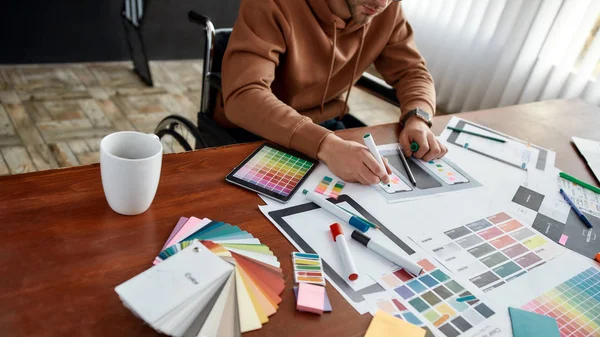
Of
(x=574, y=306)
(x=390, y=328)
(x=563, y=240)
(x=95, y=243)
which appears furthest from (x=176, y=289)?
(x=563, y=240)

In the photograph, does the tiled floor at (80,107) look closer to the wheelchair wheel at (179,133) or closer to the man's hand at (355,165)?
the wheelchair wheel at (179,133)

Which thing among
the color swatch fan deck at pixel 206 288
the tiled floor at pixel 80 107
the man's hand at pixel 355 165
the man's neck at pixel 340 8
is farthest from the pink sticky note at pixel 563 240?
the tiled floor at pixel 80 107

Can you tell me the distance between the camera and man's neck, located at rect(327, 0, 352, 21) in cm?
122

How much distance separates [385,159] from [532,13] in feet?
6.61

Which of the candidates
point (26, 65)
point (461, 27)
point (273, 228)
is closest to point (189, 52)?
point (26, 65)

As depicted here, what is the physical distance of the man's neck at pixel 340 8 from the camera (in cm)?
122

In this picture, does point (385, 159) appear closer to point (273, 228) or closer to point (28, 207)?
point (273, 228)

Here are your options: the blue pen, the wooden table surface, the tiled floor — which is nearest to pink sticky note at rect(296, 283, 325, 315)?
the wooden table surface

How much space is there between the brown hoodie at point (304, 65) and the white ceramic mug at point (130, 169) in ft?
1.11

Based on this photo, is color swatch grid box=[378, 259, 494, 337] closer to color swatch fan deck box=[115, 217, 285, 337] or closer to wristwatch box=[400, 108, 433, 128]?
color swatch fan deck box=[115, 217, 285, 337]

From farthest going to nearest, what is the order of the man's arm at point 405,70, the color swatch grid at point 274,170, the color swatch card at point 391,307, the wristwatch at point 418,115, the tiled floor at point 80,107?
the tiled floor at point 80,107 → the man's arm at point 405,70 → the wristwatch at point 418,115 → the color swatch grid at point 274,170 → the color swatch card at point 391,307

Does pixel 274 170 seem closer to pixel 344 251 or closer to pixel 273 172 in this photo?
pixel 273 172

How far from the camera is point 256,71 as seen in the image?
1.12 m

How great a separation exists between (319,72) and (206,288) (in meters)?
0.86
